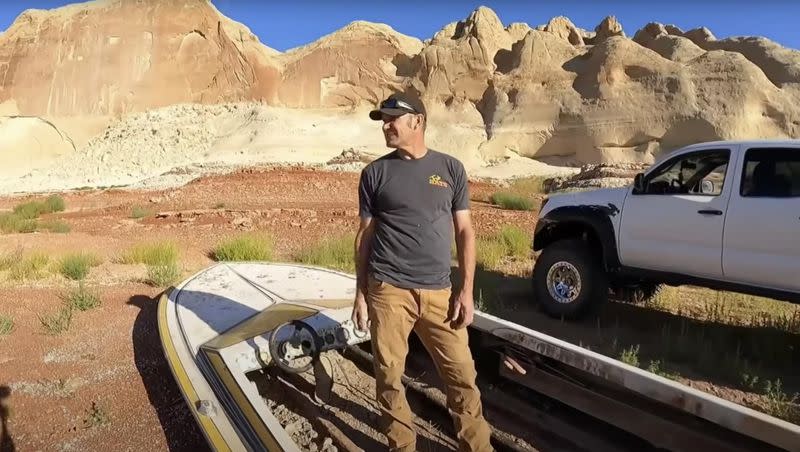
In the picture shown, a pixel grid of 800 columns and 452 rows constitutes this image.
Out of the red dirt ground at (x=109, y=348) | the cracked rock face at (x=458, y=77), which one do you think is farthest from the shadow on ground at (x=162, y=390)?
the cracked rock face at (x=458, y=77)

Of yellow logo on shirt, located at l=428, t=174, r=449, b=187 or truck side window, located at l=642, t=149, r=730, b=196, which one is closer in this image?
yellow logo on shirt, located at l=428, t=174, r=449, b=187

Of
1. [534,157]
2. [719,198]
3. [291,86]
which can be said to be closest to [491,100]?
[534,157]

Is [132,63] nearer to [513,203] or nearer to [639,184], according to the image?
[513,203]

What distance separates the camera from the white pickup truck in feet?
16.2

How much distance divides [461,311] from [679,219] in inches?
132

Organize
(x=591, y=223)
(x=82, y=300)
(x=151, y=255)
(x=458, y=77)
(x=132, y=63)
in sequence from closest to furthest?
(x=591, y=223) < (x=82, y=300) < (x=151, y=255) < (x=458, y=77) < (x=132, y=63)

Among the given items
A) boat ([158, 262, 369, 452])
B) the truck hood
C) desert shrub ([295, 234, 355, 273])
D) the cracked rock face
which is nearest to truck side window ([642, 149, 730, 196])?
the truck hood

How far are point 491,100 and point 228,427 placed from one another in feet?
151

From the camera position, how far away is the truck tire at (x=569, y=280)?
6.32m

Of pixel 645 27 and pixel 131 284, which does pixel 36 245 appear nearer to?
Result: pixel 131 284

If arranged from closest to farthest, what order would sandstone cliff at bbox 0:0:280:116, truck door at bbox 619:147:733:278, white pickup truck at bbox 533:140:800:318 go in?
1. white pickup truck at bbox 533:140:800:318
2. truck door at bbox 619:147:733:278
3. sandstone cliff at bbox 0:0:280:116

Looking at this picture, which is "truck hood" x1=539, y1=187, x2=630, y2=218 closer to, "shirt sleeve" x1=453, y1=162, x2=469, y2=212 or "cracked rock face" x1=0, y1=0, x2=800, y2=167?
"shirt sleeve" x1=453, y1=162, x2=469, y2=212

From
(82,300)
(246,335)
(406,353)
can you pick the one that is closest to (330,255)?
(82,300)

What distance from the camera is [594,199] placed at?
640cm
